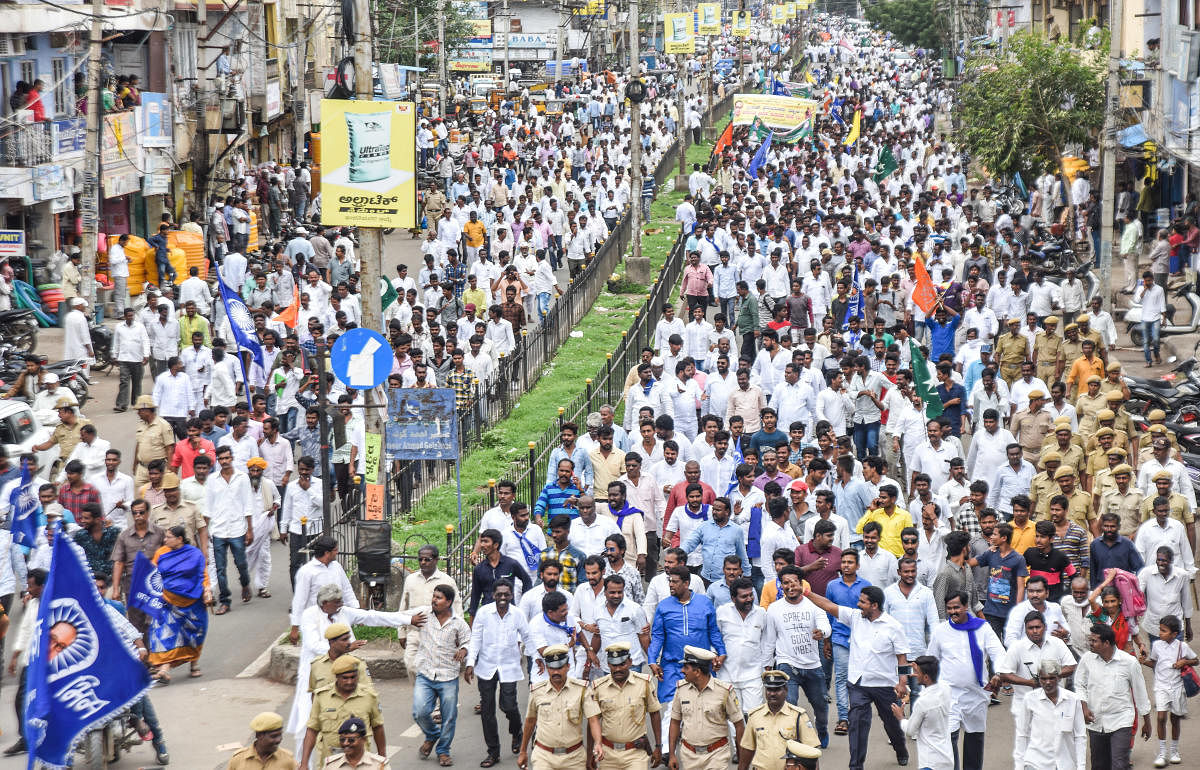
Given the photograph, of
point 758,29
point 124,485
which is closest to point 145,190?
point 124,485

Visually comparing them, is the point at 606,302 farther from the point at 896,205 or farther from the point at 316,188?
the point at 316,188

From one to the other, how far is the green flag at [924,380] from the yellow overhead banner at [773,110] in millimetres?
14057

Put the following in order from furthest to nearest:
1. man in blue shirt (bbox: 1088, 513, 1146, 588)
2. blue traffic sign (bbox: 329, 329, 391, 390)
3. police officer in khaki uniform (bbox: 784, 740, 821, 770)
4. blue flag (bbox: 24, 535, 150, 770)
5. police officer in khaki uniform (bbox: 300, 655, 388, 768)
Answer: blue traffic sign (bbox: 329, 329, 391, 390), man in blue shirt (bbox: 1088, 513, 1146, 588), blue flag (bbox: 24, 535, 150, 770), police officer in khaki uniform (bbox: 300, 655, 388, 768), police officer in khaki uniform (bbox: 784, 740, 821, 770)

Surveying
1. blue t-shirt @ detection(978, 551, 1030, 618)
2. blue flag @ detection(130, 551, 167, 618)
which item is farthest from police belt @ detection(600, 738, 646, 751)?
blue flag @ detection(130, 551, 167, 618)

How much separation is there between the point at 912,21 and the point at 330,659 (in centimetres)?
8139

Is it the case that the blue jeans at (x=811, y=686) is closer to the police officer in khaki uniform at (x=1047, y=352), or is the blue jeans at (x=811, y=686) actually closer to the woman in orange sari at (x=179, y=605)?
the woman in orange sari at (x=179, y=605)

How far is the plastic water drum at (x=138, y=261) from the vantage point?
86.7 feet

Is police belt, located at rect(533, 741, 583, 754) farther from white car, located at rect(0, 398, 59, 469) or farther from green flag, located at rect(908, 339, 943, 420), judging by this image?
green flag, located at rect(908, 339, 943, 420)

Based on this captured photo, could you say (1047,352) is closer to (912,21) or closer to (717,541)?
(717,541)

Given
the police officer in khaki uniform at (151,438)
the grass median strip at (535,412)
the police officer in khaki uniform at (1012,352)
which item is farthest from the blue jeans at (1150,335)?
the police officer in khaki uniform at (151,438)

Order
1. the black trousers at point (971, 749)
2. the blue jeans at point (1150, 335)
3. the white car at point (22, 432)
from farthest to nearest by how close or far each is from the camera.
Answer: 1. the blue jeans at point (1150, 335)
2. the white car at point (22, 432)
3. the black trousers at point (971, 749)

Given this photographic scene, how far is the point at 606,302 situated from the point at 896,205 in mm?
5117

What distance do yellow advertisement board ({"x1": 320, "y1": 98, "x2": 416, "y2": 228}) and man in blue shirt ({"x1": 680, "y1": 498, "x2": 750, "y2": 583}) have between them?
3623 millimetres

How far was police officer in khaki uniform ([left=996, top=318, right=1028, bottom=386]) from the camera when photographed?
1789cm
